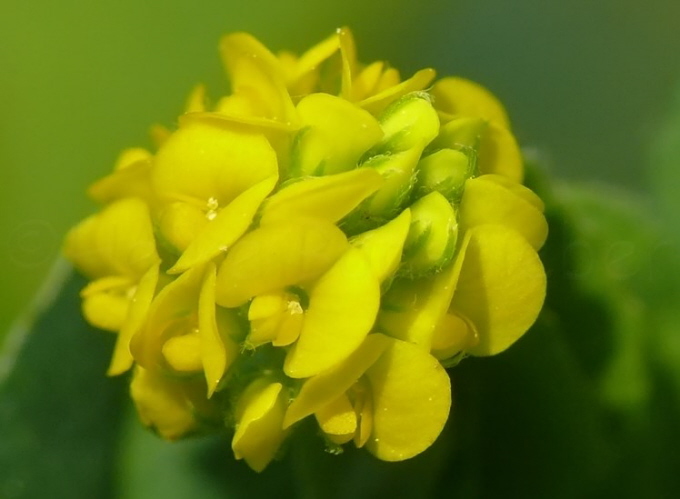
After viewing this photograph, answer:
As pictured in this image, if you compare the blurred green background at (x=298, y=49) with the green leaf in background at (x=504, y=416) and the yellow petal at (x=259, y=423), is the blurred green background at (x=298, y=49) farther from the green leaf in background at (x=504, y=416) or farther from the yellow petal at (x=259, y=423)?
the yellow petal at (x=259, y=423)

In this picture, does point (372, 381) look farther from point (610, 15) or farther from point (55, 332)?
point (610, 15)

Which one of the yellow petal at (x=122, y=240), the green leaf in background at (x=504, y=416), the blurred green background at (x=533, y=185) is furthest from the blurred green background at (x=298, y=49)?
the yellow petal at (x=122, y=240)

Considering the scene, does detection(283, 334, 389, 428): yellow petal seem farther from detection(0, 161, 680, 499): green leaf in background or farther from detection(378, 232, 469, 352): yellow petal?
detection(0, 161, 680, 499): green leaf in background

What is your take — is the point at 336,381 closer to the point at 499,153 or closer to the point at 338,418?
the point at 338,418

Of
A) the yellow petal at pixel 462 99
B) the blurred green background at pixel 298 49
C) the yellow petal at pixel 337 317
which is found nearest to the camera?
the yellow petal at pixel 337 317

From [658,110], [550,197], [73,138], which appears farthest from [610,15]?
[73,138]

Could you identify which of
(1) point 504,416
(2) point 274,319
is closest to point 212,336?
(2) point 274,319
